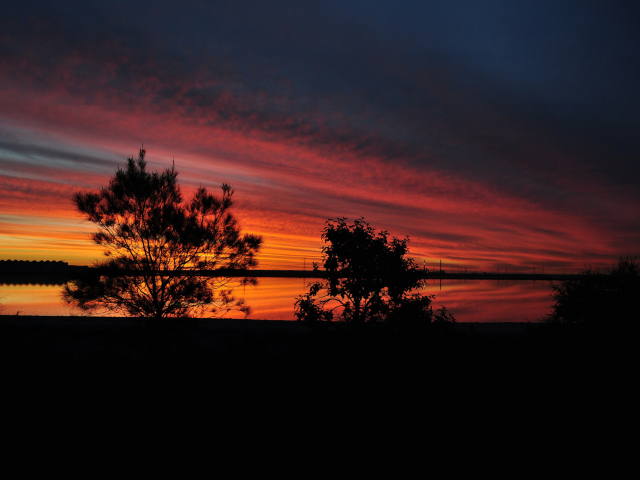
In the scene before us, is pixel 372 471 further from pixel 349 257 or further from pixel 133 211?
pixel 133 211

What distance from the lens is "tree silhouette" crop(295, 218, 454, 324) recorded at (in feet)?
42.1

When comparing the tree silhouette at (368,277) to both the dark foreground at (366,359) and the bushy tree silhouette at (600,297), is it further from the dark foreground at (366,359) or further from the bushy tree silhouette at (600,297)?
the bushy tree silhouette at (600,297)

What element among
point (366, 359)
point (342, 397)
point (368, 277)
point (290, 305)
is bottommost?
point (290, 305)

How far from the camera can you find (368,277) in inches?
511

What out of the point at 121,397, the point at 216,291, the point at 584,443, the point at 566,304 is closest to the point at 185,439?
the point at 121,397

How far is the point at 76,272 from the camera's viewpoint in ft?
49.5

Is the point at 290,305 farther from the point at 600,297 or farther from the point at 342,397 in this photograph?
the point at 342,397

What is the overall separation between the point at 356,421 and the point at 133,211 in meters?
12.4

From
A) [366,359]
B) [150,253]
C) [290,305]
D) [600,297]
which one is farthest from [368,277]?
[290,305]

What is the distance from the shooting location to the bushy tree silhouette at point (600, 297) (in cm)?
1820

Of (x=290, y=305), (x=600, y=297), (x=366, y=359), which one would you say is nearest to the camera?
(x=366, y=359)

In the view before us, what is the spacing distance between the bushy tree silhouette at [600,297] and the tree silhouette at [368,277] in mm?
11251

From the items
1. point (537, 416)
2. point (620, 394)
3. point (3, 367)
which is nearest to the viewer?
point (537, 416)

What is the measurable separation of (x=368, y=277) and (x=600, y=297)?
1626 cm
